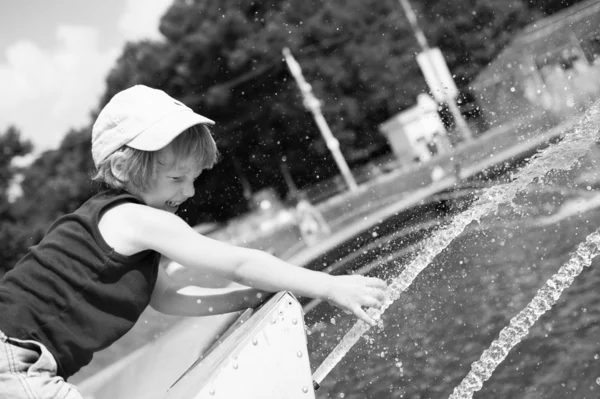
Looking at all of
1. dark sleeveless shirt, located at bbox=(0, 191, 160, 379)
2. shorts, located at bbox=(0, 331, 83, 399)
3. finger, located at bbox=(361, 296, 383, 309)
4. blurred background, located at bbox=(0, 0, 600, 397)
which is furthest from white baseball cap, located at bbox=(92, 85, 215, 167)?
blurred background, located at bbox=(0, 0, 600, 397)

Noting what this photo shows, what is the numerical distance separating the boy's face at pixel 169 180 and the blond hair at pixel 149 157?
13mm

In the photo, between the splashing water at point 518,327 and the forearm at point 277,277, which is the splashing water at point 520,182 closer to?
the splashing water at point 518,327

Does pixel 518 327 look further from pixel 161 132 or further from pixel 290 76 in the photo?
pixel 290 76

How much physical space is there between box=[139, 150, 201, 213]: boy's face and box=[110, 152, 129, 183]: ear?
0.08 m

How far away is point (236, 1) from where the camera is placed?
44.3 m

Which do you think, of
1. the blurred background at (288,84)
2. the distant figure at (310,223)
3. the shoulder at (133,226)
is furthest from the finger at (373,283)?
the blurred background at (288,84)

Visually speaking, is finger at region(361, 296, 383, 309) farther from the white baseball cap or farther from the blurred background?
the blurred background

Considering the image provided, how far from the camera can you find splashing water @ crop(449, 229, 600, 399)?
2.87 meters

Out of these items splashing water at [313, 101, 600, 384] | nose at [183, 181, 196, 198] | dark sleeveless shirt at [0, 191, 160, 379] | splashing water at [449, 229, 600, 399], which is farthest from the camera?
splashing water at [313, 101, 600, 384]

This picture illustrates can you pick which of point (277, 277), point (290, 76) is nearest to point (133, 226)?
point (277, 277)

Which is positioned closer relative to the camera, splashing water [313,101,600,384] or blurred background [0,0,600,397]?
splashing water [313,101,600,384]

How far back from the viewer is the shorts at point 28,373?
6.75 feet

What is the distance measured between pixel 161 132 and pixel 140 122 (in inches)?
3.4

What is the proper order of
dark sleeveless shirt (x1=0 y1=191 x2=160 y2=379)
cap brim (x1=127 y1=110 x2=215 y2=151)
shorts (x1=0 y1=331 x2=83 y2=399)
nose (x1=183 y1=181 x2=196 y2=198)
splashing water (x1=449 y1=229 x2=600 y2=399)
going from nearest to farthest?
shorts (x1=0 y1=331 x2=83 y2=399) < dark sleeveless shirt (x1=0 y1=191 x2=160 y2=379) < cap brim (x1=127 y1=110 x2=215 y2=151) < nose (x1=183 y1=181 x2=196 y2=198) < splashing water (x1=449 y1=229 x2=600 y2=399)
